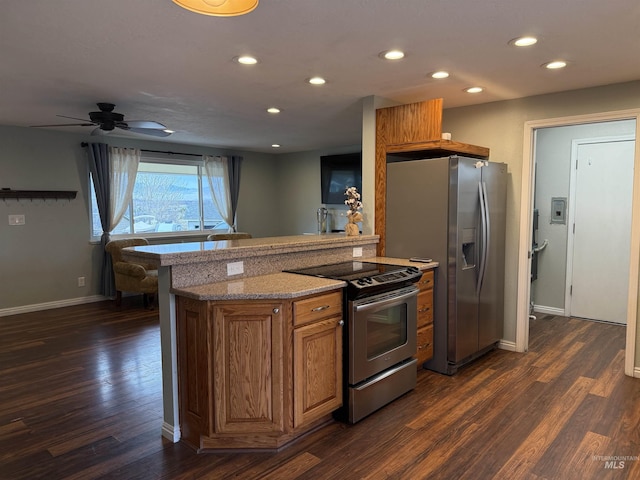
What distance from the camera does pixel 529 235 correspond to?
4.07 metres

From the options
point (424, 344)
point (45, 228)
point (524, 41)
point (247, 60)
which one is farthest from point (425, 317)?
point (45, 228)

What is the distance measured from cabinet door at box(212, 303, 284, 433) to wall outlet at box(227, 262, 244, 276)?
497 millimetres

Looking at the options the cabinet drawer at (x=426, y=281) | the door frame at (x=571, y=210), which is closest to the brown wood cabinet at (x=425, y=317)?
the cabinet drawer at (x=426, y=281)

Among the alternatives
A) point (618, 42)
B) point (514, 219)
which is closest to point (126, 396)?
point (514, 219)

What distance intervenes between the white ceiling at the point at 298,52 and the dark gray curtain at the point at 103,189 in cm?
156

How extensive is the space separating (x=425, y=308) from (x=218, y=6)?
2.70 meters

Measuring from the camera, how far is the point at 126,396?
3.23 meters

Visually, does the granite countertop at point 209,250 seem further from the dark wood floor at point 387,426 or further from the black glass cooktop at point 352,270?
the dark wood floor at point 387,426

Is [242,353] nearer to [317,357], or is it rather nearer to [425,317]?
[317,357]

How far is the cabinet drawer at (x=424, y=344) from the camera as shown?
11.5 feet

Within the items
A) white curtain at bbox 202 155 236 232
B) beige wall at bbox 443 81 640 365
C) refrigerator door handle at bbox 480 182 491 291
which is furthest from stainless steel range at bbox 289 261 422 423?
white curtain at bbox 202 155 236 232

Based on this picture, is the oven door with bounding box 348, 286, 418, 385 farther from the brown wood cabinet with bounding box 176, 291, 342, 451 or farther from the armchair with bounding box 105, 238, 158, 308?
the armchair with bounding box 105, 238, 158, 308

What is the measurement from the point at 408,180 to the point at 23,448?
3224 mm

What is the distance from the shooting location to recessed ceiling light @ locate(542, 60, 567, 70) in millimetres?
2980
